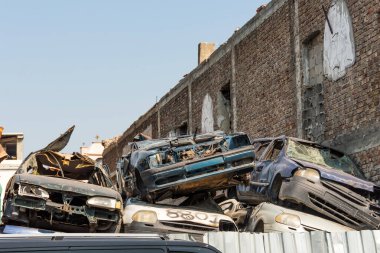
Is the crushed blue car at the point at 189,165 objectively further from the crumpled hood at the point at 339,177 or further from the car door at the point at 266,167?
the crumpled hood at the point at 339,177

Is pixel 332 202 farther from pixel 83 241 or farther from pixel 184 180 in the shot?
pixel 83 241

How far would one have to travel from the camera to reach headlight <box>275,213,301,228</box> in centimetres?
939

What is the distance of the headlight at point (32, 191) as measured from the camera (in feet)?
32.2

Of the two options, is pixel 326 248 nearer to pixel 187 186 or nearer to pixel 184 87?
pixel 187 186

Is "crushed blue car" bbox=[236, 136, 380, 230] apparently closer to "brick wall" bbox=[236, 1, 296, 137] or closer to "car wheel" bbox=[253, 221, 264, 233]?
"car wheel" bbox=[253, 221, 264, 233]

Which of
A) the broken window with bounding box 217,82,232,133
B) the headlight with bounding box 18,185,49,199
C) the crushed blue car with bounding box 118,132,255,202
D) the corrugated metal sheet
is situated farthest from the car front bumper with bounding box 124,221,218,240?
the broken window with bounding box 217,82,232,133

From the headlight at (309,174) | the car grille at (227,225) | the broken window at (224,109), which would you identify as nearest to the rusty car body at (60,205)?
the car grille at (227,225)

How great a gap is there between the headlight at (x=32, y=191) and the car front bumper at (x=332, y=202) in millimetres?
3958

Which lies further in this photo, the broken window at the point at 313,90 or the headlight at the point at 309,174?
the broken window at the point at 313,90

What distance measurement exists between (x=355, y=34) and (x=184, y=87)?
529 inches

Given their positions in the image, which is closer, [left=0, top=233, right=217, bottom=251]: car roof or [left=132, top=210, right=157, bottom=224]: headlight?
[left=0, top=233, right=217, bottom=251]: car roof

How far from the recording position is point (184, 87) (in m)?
27.7

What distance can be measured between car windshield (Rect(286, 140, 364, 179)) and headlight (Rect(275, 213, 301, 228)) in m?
2.43

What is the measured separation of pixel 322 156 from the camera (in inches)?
497
